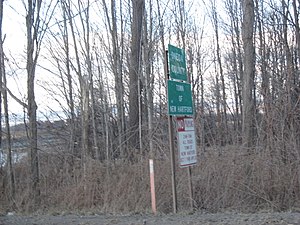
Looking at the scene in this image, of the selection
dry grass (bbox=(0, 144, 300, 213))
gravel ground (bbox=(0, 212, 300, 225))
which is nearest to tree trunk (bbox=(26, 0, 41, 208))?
dry grass (bbox=(0, 144, 300, 213))

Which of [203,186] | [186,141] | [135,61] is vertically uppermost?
[135,61]

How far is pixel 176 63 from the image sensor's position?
10.4 meters

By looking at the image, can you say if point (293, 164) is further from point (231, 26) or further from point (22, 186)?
point (231, 26)

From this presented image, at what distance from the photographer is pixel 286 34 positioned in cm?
2377

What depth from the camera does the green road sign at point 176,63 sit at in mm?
10148

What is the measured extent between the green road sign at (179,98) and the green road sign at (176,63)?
17 cm

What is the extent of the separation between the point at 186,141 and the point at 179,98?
36.8 inches

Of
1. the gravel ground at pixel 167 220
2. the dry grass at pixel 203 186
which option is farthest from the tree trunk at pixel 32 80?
the gravel ground at pixel 167 220

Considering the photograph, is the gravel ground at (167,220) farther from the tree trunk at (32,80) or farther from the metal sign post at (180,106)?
the tree trunk at (32,80)

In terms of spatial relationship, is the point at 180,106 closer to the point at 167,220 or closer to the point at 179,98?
the point at 179,98

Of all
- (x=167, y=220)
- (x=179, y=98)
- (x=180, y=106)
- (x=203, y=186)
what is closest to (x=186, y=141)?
(x=180, y=106)

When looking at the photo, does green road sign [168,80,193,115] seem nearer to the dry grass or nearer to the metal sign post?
the metal sign post

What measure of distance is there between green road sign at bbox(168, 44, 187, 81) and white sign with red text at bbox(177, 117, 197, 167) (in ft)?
3.01

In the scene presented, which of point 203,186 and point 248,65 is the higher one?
point 248,65
